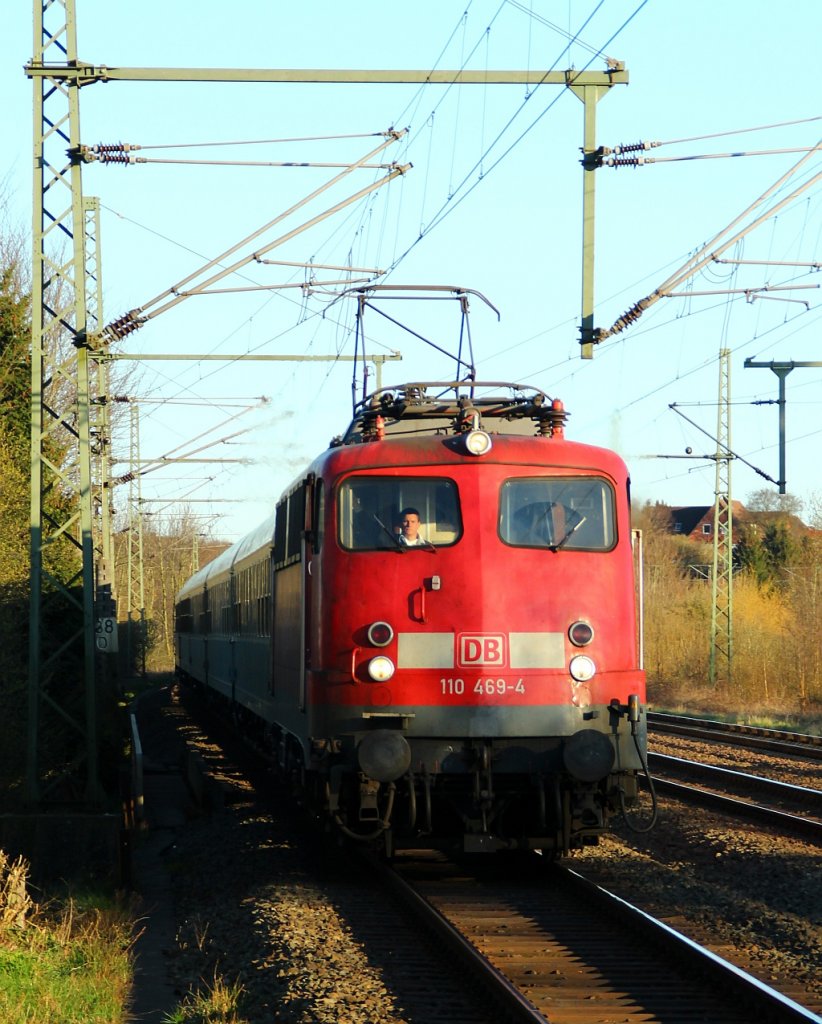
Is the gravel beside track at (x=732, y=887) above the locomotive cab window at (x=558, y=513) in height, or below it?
below

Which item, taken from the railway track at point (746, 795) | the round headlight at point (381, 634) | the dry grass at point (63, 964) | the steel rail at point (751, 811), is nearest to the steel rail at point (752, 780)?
the railway track at point (746, 795)

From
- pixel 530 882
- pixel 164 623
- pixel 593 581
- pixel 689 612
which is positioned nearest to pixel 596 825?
pixel 530 882

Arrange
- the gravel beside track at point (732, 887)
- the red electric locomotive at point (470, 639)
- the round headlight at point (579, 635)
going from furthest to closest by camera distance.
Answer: the round headlight at point (579, 635), the red electric locomotive at point (470, 639), the gravel beside track at point (732, 887)

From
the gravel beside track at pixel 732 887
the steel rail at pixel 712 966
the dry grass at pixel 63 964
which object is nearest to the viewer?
the steel rail at pixel 712 966

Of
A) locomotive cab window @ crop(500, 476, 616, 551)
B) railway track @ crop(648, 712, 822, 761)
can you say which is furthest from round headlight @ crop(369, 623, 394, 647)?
railway track @ crop(648, 712, 822, 761)

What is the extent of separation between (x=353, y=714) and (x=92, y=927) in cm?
230

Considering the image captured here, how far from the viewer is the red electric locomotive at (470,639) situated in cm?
957

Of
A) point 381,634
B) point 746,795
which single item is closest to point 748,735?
point 746,795

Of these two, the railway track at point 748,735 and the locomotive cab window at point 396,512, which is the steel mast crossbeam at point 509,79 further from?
the railway track at point 748,735

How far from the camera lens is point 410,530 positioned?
1000cm

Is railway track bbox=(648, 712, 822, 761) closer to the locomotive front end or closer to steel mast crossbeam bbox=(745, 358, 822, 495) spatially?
steel mast crossbeam bbox=(745, 358, 822, 495)

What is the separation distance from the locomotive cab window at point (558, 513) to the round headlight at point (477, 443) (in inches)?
12.3

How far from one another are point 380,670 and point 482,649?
2.41 feet

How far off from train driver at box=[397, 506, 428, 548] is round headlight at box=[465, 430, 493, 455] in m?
0.60
